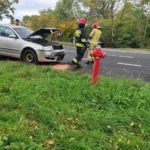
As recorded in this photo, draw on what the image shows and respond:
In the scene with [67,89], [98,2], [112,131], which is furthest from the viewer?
[98,2]

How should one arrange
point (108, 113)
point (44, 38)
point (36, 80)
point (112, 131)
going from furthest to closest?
point (44, 38), point (36, 80), point (108, 113), point (112, 131)

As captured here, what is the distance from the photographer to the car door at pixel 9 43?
13547 mm

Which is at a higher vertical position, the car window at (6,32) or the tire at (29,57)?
the car window at (6,32)

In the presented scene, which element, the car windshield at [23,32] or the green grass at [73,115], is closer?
the green grass at [73,115]

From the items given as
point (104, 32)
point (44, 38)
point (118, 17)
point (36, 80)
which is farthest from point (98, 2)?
point (36, 80)

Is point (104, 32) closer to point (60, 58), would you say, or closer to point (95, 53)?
point (60, 58)

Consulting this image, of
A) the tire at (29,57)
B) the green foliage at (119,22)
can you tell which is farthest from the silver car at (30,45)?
the green foliage at (119,22)

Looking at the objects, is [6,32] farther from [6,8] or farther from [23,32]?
[6,8]

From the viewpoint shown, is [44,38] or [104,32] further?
[104,32]

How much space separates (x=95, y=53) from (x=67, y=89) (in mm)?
1089

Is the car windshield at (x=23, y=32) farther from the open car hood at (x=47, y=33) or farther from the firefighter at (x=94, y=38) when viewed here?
the firefighter at (x=94, y=38)

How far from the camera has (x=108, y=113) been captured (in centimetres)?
634

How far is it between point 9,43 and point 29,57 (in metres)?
1.01

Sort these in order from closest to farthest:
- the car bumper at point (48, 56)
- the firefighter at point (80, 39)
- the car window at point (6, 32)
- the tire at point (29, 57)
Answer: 1. the firefighter at point (80, 39)
2. the car bumper at point (48, 56)
3. the tire at point (29, 57)
4. the car window at point (6, 32)
